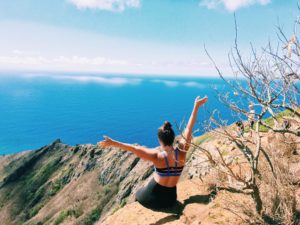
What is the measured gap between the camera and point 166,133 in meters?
7.36

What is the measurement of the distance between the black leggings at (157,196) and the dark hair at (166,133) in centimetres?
121

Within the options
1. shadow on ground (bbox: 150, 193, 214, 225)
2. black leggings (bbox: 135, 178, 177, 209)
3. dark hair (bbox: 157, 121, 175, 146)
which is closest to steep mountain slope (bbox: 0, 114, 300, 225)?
shadow on ground (bbox: 150, 193, 214, 225)

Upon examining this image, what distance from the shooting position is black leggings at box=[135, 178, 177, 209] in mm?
7939

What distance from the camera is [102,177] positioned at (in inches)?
2377

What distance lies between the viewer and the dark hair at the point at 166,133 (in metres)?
7.37

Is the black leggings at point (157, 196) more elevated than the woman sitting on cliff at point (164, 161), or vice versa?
the woman sitting on cliff at point (164, 161)

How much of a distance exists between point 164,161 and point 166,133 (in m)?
0.73

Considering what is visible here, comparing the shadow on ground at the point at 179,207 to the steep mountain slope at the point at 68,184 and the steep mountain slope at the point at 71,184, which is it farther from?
the steep mountain slope at the point at 68,184

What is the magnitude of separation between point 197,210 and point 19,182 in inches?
3226

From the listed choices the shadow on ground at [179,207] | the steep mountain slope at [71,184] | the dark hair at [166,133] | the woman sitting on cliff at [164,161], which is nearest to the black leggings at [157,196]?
the woman sitting on cliff at [164,161]

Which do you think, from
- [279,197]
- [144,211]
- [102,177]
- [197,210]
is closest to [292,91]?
[279,197]

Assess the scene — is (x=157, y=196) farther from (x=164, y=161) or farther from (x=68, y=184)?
(x=68, y=184)

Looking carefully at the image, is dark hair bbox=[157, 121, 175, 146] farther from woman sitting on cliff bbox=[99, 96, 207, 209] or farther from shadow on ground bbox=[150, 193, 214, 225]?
shadow on ground bbox=[150, 193, 214, 225]

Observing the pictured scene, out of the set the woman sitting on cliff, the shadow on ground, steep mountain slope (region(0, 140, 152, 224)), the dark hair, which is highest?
the dark hair
